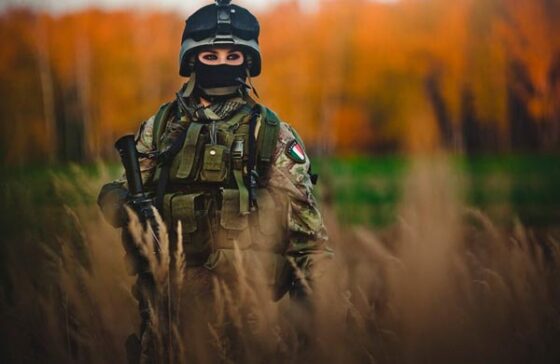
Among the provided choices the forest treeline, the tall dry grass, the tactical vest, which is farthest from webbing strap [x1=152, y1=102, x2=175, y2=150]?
the forest treeline

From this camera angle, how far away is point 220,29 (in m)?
2.99

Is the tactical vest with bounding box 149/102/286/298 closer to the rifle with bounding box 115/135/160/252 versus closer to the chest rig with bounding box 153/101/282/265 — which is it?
the chest rig with bounding box 153/101/282/265

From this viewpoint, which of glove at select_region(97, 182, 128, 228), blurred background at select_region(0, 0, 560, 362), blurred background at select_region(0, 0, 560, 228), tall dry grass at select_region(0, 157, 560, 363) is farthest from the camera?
blurred background at select_region(0, 0, 560, 228)

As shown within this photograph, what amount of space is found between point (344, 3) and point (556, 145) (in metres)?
9.91

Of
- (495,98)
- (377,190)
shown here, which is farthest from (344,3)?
(377,190)

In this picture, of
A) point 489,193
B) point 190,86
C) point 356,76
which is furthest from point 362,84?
point 190,86

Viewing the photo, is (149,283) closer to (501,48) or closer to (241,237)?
(241,237)

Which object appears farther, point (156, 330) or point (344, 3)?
point (344, 3)

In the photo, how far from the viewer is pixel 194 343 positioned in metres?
2.74

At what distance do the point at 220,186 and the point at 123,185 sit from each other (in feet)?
1.34

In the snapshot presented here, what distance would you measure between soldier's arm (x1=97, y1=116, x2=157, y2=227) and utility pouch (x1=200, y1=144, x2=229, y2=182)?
0.24m

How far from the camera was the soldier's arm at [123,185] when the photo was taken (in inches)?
112

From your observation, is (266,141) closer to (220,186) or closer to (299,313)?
(220,186)

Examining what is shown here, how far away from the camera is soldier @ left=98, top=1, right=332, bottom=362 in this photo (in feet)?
9.37
